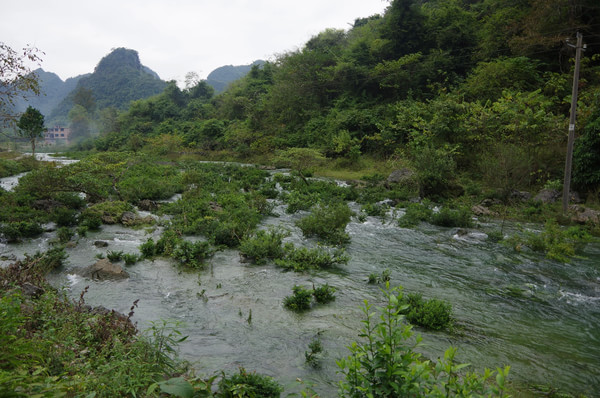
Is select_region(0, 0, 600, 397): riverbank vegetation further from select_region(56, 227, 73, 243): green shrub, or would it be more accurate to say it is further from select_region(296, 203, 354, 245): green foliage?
select_region(56, 227, 73, 243): green shrub

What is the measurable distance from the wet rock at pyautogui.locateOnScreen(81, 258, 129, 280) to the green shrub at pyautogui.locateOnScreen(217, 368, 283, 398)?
19.9 ft

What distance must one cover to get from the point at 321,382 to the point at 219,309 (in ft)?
10.6

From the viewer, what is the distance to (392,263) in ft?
33.7

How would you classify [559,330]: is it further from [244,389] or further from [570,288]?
[244,389]

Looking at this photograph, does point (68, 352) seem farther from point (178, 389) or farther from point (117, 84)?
point (117, 84)

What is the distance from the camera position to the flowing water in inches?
221

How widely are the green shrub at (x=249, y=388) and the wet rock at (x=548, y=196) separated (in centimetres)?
1659

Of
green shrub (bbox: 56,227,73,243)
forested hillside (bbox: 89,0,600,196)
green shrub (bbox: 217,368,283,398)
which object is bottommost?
green shrub (bbox: 217,368,283,398)

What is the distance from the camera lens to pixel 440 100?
26.9 meters

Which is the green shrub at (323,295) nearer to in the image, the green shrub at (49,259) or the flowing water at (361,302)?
the flowing water at (361,302)

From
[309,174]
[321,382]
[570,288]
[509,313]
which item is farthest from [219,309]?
[309,174]

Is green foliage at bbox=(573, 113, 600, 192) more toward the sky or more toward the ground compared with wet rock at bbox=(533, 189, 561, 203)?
more toward the sky

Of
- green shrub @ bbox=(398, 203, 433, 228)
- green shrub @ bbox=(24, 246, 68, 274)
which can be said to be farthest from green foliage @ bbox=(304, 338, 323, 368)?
green shrub @ bbox=(398, 203, 433, 228)

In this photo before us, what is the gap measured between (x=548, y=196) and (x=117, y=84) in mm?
123985
